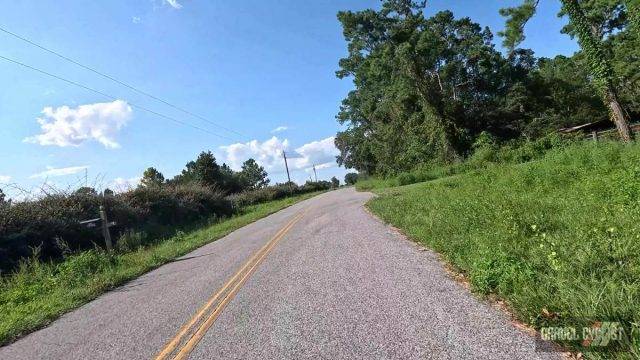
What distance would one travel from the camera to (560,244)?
6465 mm

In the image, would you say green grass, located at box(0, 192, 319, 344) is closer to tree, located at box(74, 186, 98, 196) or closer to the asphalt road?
the asphalt road

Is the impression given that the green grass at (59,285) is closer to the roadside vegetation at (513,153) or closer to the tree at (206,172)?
the roadside vegetation at (513,153)

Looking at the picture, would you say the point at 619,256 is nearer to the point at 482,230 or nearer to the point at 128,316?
the point at 482,230

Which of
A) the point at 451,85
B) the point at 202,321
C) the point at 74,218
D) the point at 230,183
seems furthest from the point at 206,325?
the point at 230,183

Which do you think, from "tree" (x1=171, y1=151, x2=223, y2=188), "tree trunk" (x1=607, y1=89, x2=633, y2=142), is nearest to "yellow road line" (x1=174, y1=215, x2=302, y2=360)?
"tree trunk" (x1=607, y1=89, x2=633, y2=142)

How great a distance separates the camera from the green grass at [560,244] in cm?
459

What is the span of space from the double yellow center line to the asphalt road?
0.08ft

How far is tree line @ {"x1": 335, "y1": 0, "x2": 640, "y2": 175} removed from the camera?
4950 cm

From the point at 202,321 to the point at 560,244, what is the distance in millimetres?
5318

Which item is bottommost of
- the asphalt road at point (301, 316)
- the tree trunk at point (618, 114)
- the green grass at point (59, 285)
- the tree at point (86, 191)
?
the asphalt road at point (301, 316)

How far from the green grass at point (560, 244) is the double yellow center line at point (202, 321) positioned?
389cm

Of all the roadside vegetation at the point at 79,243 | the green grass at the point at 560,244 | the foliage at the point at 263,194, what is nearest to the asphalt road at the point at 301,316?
the green grass at the point at 560,244

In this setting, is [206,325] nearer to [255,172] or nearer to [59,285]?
[59,285]

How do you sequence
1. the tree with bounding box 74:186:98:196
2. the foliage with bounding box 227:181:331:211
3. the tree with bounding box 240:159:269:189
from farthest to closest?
1. the tree with bounding box 240:159:269:189
2. the foliage with bounding box 227:181:331:211
3. the tree with bounding box 74:186:98:196
